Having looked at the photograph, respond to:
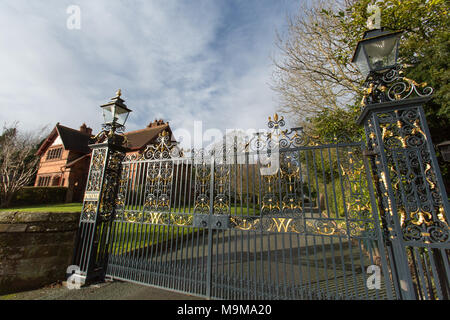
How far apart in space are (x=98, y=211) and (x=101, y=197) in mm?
332

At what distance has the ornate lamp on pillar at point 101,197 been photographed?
4359mm

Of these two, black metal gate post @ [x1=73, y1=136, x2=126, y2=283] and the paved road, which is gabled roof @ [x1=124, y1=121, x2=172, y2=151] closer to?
black metal gate post @ [x1=73, y1=136, x2=126, y2=283]

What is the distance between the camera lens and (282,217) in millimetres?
3320

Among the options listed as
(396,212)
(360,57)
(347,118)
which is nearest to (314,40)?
(347,118)

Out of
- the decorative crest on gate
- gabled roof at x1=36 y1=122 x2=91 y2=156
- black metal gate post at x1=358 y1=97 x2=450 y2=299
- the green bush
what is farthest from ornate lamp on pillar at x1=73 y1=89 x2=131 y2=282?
gabled roof at x1=36 y1=122 x2=91 y2=156

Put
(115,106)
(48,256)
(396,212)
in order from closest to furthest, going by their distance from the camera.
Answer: (396,212)
(48,256)
(115,106)

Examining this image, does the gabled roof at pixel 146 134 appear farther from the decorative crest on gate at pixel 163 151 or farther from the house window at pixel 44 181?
the decorative crest on gate at pixel 163 151

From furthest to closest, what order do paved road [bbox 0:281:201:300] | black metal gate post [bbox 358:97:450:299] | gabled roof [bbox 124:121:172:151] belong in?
gabled roof [bbox 124:121:172:151] → paved road [bbox 0:281:201:300] → black metal gate post [bbox 358:97:450:299]

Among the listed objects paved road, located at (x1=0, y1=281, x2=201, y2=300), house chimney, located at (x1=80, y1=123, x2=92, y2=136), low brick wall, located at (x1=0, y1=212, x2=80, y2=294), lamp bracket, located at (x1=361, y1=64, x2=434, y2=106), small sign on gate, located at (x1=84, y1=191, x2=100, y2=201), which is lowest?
paved road, located at (x1=0, y1=281, x2=201, y2=300)

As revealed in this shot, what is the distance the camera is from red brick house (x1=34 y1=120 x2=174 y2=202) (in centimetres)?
2031

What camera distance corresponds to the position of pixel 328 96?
727 cm

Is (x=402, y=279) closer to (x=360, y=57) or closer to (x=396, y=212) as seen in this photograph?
(x=396, y=212)

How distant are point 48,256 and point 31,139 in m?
22.7

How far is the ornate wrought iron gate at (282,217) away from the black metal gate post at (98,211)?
0.08 ft
